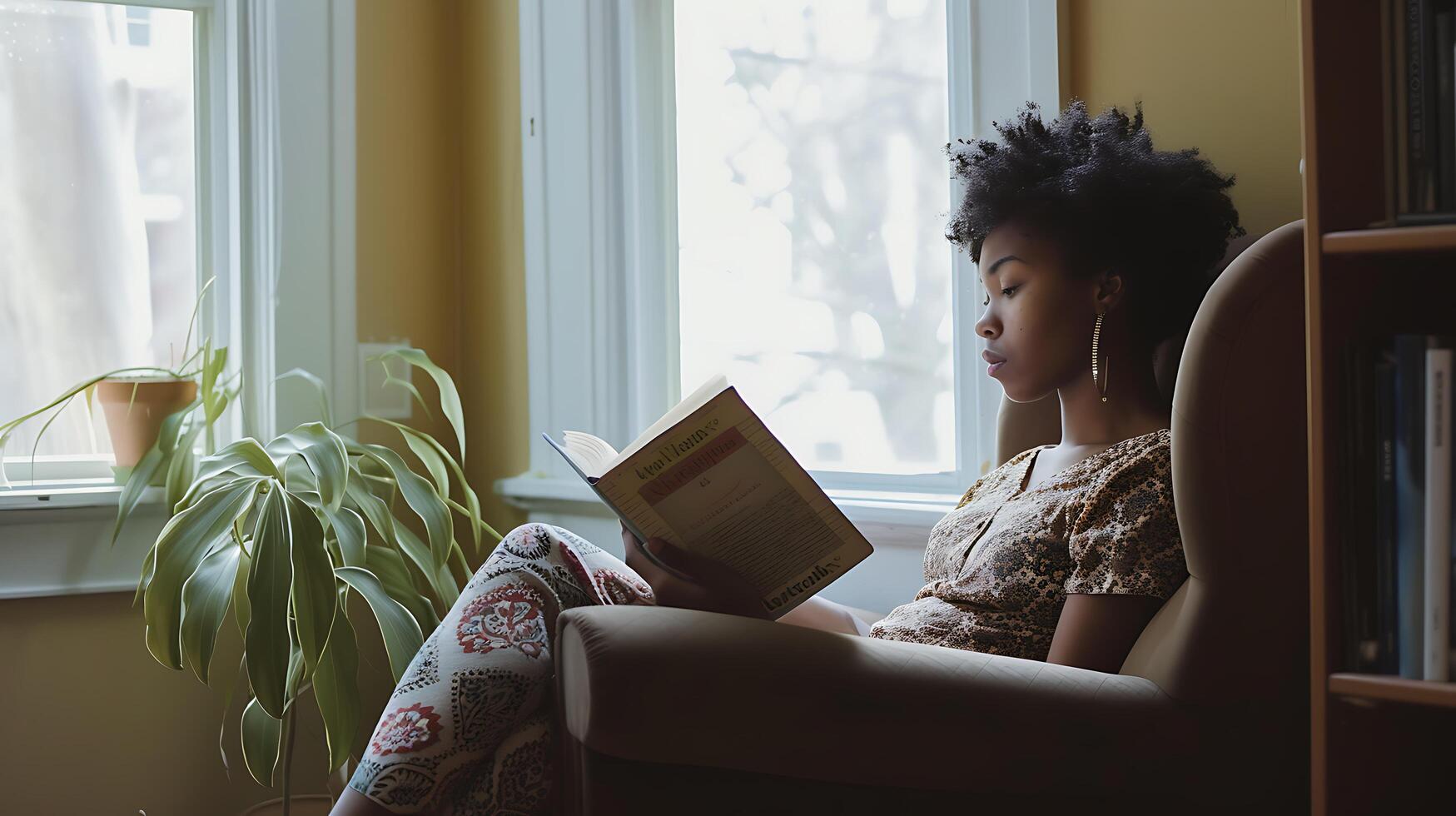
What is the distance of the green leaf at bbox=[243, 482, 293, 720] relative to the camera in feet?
5.16

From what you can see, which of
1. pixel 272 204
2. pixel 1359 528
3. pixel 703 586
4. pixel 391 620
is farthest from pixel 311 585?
pixel 1359 528

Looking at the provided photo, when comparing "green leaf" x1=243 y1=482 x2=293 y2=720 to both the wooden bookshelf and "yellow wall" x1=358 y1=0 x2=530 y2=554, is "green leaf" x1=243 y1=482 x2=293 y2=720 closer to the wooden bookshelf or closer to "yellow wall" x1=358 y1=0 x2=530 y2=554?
"yellow wall" x1=358 y1=0 x2=530 y2=554

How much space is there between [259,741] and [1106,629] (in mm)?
1389

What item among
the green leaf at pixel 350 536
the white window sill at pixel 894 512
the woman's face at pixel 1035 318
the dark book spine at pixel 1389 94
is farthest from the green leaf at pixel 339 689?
the dark book spine at pixel 1389 94

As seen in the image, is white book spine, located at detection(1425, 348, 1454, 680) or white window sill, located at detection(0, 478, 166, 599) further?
white window sill, located at detection(0, 478, 166, 599)

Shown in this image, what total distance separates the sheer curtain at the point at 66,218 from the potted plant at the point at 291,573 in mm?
434

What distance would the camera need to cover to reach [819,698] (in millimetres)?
927

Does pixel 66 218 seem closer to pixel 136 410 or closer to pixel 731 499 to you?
pixel 136 410

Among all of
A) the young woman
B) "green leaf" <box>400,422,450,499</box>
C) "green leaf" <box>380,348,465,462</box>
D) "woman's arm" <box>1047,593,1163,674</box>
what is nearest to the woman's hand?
the young woman

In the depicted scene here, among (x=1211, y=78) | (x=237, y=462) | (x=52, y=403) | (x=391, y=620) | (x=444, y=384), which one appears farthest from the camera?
(x=444, y=384)

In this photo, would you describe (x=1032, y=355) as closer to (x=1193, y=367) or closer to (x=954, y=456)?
(x=1193, y=367)

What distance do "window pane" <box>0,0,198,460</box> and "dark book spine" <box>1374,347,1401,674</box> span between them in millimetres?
2238

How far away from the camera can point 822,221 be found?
6.40ft

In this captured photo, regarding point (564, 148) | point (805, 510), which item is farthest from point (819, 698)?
point (564, 148)
